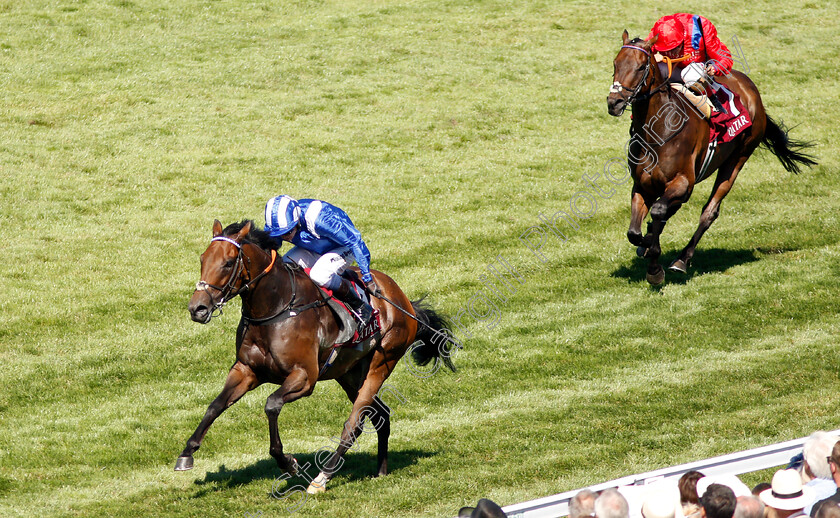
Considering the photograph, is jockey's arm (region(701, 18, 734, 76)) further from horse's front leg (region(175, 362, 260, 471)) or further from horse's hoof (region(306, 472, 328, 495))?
horse's front leg (region(175, 362, 260, 471))

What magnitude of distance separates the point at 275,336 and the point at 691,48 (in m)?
7.45

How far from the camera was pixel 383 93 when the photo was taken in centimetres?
2000

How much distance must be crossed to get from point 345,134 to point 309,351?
11.7 m

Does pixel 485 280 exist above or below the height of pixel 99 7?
below

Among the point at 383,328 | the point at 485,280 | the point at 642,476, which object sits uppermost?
the point at 642,476

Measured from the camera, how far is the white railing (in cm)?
462

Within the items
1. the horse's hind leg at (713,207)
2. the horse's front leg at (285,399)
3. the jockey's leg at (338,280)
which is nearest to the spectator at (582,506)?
the horse's front leg at (285,399)

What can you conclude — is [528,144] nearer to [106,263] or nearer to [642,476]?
[106,263]

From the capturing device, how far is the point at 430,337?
28.0 feet

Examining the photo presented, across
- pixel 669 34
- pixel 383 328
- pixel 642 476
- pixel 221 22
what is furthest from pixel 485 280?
pixel 221 22

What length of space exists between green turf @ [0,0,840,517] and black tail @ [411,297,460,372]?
777 millimetres

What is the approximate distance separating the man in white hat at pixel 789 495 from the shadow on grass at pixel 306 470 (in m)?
4.00

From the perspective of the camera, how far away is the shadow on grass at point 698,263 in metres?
12.5

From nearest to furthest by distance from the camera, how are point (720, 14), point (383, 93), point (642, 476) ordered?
1. point (642, 476)
2. point (383, 93)
3. point (720, 14)
